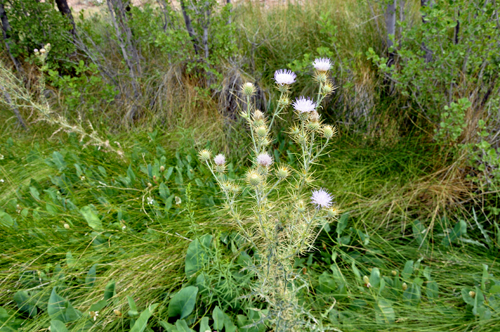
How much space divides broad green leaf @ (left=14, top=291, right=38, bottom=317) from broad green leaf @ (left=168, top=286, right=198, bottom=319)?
692mm

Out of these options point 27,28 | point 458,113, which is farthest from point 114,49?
point 458,113

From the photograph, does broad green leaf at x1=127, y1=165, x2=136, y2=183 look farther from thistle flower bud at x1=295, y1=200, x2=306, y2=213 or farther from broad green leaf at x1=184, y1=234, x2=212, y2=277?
thistle flower bud at x1=295, y1=200, x2=306, y2=213

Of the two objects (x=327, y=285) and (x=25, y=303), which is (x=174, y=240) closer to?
(x=25, y=303)

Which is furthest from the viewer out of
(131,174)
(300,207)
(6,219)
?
(131,174)

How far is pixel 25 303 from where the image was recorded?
5.50ft

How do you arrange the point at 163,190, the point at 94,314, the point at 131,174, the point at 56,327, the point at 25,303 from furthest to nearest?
the point at 131,174
the point at 163,190
the point at 25,303
the point at 94,314
the point at 56,327

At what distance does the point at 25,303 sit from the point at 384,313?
1.67 metres

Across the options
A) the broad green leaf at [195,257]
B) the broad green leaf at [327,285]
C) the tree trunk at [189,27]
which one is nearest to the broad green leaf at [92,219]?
the broad green leaf at [195,257]

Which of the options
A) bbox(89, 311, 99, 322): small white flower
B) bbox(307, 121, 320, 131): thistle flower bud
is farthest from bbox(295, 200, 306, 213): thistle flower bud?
bbox(89, 311, 99, 322): small white flower

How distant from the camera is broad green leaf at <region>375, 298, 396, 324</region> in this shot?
155 cm

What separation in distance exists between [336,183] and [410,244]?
2.09ft

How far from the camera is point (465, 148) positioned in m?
2.29

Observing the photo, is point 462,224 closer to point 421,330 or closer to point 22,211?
point 421,330

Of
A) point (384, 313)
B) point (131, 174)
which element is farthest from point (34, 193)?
point (384, 313)
